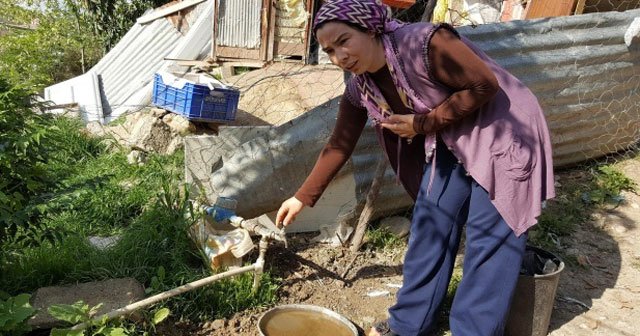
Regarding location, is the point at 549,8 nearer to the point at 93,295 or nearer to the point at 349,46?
the point at 349,46

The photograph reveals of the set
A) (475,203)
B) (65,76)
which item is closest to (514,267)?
(475,203)

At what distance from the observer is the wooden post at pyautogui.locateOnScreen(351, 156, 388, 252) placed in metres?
3.50

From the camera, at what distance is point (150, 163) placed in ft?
18.0

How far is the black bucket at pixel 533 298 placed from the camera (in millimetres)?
2711

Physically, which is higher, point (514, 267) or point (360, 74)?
point (360, 74)

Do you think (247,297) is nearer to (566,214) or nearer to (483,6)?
(566,214)

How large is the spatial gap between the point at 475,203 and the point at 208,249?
1.59 m

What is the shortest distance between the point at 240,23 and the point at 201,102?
3.84m

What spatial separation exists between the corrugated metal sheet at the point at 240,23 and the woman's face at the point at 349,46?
8.03m

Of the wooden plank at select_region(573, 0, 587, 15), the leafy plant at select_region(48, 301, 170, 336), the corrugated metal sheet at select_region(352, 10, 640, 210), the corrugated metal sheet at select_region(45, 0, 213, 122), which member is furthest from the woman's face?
the corrugated metal sheet at select_region(45, 0, 213, 122)

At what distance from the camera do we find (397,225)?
3908mm

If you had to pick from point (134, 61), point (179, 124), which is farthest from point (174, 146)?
point (134, 61)

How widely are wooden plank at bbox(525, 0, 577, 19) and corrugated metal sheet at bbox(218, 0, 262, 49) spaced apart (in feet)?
18.0

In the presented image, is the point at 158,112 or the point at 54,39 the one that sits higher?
the point at 158,112
